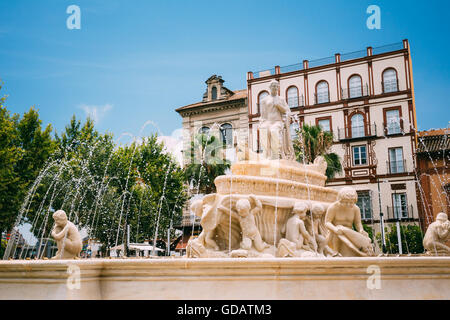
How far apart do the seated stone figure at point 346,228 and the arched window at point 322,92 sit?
107ft

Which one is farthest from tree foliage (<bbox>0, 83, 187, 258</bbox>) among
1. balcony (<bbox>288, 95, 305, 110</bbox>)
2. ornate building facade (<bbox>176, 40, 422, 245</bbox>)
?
balcony (<bbox>288, 95, 305, 110</bbox>)

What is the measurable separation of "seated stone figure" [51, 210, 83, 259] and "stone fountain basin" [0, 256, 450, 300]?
340 centimetres

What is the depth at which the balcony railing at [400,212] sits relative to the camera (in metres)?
32.2

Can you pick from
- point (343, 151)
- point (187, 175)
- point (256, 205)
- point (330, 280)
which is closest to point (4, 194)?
point (187, 175)

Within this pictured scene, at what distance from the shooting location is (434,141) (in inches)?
1283

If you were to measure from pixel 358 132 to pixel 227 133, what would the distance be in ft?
44.3

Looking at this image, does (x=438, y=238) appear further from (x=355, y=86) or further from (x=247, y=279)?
(x=355, y=86)

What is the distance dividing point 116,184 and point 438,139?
2581 centimetres

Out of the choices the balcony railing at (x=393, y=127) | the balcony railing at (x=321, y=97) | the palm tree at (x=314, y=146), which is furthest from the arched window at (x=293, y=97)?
the palm tree at (x=314, y=146)

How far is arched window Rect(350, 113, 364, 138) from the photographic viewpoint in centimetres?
3630

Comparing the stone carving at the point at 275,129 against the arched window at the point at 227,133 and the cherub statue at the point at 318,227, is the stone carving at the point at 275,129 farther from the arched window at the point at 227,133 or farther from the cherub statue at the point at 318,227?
the arched window at the point at 227,133

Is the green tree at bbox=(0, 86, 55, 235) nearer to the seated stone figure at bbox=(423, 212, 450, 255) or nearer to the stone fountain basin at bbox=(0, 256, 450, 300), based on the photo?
the stone fountain basin at bbox=(0, 256, 450, 300)
